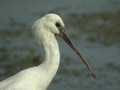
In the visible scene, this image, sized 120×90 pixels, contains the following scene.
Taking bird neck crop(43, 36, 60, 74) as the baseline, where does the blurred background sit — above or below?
below

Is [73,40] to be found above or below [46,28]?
below

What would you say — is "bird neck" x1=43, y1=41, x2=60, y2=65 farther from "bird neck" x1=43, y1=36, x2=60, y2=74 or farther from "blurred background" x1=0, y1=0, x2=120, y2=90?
"blurred background" x1=0, y1=0, x2=120, y2=90

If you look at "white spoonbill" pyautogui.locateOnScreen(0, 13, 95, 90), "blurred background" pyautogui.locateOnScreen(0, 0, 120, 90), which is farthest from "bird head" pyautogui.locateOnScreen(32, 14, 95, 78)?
"blurred background" pyautogui.locateOnScreen(0, 0, 120, 90)

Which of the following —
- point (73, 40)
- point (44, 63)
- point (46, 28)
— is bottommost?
point (73, 40)

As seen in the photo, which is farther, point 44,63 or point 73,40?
point 73,40

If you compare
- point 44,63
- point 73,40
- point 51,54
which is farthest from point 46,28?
point 73,40

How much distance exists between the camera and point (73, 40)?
12.6m

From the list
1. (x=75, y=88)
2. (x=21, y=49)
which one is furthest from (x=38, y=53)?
(x=75, y=88)

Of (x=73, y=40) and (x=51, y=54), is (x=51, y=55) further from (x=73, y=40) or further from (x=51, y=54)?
(x=73, y=40)

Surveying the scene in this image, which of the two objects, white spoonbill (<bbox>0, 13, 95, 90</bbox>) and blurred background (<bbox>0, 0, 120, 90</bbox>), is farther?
blurred background (<bbox>0, 0, 120, 90</bbox>)

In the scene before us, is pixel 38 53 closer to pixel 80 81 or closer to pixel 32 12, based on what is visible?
pixel 80 81

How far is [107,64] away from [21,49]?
1943mm

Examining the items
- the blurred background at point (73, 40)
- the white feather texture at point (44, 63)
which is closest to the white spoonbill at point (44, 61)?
the white feather texture at point (44, 63)

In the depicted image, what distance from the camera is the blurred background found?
11.1m
